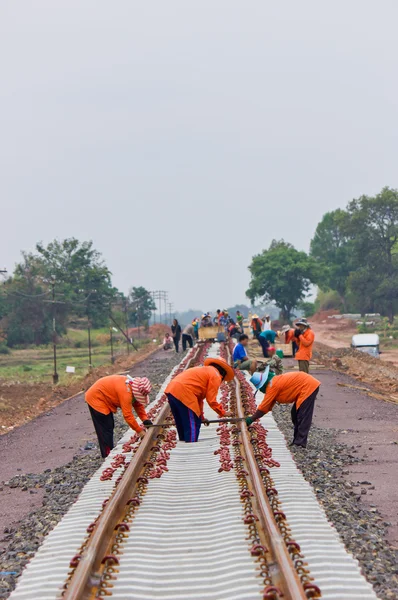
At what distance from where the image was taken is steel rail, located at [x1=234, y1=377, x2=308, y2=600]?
3.95 metres

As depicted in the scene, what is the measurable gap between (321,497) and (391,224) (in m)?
60.1

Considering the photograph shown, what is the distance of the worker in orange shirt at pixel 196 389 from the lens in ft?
27.9

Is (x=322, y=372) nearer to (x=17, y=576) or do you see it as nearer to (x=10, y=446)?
(x=10, y=446)

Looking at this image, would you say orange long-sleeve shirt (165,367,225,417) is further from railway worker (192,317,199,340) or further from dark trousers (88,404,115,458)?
railway worker (192,317,199,340)

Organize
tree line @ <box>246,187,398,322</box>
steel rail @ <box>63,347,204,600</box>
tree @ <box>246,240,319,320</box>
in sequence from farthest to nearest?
tree @ <box>246,240,319,320</box> < tree line @ <box>246,187,398,322</box> < steel rail @ <box>63,347,204,600</box>

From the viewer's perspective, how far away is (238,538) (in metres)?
5.16

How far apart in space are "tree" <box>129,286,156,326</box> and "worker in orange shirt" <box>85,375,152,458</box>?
7624cm

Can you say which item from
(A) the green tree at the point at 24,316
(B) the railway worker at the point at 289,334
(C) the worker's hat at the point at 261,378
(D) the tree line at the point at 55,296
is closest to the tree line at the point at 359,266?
(D) the tree line at the point at 55,296

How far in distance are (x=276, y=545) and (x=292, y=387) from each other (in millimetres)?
4143

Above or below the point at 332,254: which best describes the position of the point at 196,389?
below

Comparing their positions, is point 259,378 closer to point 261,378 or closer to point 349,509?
point 261,378

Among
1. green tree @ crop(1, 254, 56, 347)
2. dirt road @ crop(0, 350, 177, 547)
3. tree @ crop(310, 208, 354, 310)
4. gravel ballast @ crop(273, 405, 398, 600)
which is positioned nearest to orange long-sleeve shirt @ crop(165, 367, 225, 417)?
gravel ballast @ crop(273, 405, 398, 600)

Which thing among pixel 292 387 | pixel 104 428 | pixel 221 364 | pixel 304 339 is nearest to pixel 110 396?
pixel 104 428

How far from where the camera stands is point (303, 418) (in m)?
8.73
